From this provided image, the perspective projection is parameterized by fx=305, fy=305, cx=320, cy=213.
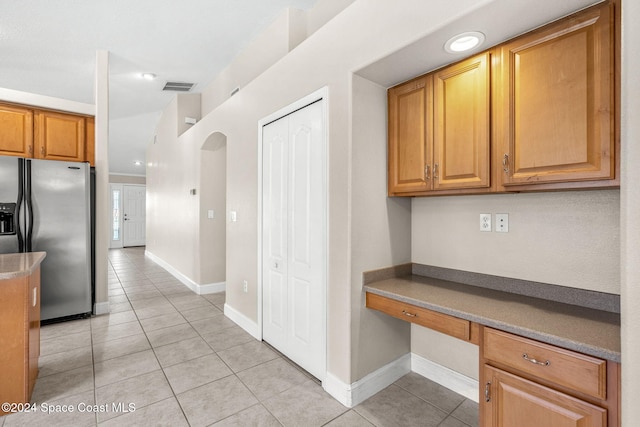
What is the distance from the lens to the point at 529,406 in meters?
1.31

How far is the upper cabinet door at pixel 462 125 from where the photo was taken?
1696mm

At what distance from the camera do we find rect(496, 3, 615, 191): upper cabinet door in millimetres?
1302

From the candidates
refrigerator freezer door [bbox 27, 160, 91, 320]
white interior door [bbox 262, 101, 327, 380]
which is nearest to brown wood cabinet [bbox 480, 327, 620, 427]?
white interior door [bbox 262, 101, 327, 380]

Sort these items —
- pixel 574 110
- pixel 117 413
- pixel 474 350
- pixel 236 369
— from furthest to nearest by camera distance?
1. pixel 236 369
2. pixel 474 350
3. pixel 117 413
4. pixel 574 110

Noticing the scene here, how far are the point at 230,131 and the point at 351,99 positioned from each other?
82.1 inches

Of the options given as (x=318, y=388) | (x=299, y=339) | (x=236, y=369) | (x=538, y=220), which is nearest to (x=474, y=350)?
(x=538, y=220)

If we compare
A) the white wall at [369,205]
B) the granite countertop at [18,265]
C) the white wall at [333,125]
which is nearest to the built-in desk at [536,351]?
the white wall at [369,205]

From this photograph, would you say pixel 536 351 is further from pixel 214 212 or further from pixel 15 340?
pixel 214 212

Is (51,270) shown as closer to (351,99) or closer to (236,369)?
(236,369)

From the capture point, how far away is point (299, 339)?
2.57 metres

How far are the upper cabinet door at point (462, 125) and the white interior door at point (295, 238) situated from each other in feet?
2.69

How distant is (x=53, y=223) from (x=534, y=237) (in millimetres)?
4450

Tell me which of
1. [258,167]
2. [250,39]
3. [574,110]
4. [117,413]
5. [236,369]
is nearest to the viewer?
[574,110]

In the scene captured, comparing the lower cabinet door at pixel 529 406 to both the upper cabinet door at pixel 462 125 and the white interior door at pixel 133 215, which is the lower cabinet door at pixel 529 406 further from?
the white interior door at pixel 133 215
